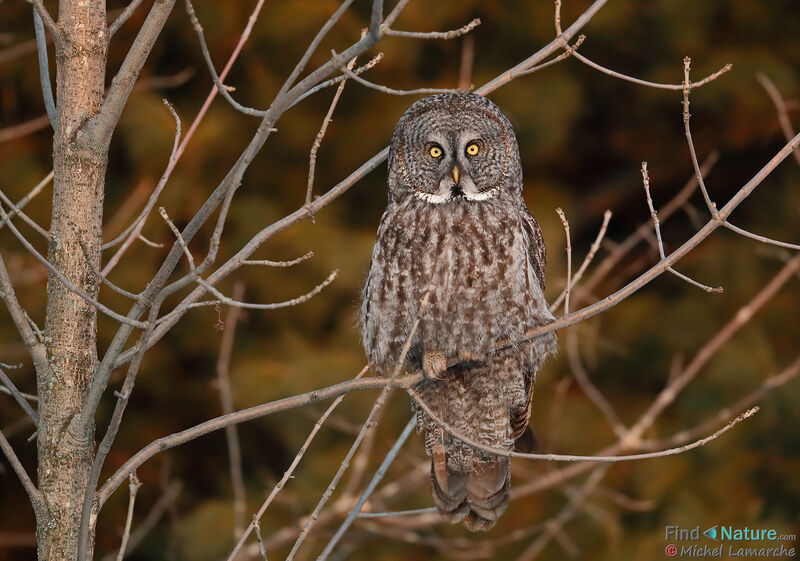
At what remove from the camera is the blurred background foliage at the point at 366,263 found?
634 centimetres

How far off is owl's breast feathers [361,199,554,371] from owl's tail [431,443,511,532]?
22.2 inches

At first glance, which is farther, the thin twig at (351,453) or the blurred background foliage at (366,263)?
the blurred background foliage at (366,263)

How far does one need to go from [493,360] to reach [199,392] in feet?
12.8

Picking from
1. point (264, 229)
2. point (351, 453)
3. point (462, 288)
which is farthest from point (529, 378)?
point (264, 229)

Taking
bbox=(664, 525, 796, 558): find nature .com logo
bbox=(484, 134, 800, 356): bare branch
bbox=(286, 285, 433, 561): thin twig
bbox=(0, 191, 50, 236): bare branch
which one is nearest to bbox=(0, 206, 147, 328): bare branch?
bbox=(0, 191, 50, 236): bare branch

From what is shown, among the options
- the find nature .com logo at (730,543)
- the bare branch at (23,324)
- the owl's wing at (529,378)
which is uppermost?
the find nature .com logo at (730,543)

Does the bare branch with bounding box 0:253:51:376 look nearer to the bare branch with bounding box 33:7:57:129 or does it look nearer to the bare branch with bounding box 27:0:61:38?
the bare branch with bounding box 33:7:57:129

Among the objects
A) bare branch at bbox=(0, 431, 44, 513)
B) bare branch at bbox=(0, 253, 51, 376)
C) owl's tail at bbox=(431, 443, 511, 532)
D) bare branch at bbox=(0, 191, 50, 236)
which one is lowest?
bare branch at bbox=(0, 431, 44, 513)

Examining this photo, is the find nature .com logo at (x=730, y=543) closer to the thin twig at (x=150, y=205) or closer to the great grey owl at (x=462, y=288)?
the great grey owl at (x=462, y=288)

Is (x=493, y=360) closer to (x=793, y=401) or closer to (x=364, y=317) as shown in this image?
(x=364, y=317)

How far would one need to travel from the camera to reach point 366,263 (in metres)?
6.18

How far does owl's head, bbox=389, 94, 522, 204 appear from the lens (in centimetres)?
323

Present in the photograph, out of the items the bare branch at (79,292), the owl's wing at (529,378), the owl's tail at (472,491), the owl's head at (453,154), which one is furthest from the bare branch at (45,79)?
the owl's tail at (472,491)

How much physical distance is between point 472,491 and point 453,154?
3.68ft
